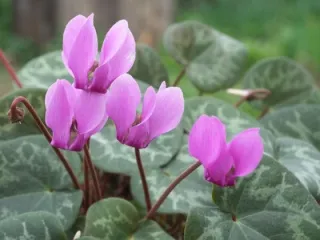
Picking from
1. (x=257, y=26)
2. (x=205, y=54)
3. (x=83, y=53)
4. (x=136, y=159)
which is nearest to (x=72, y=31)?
(x=83, y=53)

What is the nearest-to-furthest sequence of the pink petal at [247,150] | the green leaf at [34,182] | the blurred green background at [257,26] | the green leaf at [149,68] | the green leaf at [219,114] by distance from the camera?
the pink petal at [247,150], the green leaf at [34,182], the green leaf at [219,114], the green leaf at [149,68], the blurred green background at [257,26]

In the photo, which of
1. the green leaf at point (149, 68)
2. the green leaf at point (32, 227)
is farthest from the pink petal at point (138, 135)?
the green leaf at point (149, 68)

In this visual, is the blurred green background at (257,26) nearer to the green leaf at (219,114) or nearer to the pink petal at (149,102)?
the green leaf at (219,114)

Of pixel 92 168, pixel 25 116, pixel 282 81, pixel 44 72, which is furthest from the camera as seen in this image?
pixel 282 81

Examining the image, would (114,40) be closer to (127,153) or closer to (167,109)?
(167,109)

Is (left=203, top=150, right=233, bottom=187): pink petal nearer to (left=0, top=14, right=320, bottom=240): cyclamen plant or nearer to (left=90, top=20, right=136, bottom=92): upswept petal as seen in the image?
(left=0, top=14, right=320, bottom=240): cyclamen plant
